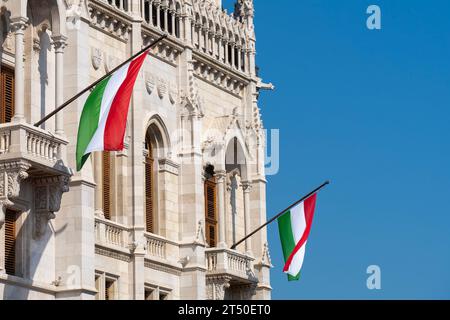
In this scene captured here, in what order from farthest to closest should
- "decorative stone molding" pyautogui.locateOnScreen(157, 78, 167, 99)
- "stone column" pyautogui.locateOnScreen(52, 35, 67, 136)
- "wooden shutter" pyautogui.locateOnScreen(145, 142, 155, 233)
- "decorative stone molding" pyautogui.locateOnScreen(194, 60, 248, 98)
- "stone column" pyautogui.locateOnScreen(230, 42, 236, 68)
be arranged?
1. "stone column" pyautogui.locateOnScreen(230, 42, 236, 68)
2. "decorative stone molding" pyautogui.locateOnScreen(194, 60, 248, 98)
3. "decorative stone molding" pyautogui.locateOnScreen(157, 78, 167, 99)
4. "wooden shutter" pyautogui.locateOnScreen(145, 142, 155, 233)
5. "stone column" pyautogui.locateOnScreen(52, 35, 67, 136)

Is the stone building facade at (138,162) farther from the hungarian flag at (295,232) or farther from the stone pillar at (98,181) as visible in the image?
the hungarian flag at (295,232)

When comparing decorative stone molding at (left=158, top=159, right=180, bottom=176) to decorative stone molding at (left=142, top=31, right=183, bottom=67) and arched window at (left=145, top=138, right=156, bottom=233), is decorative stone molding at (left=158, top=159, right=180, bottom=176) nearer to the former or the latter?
arched window at (left=145, top=138, right=156, bottom=233)

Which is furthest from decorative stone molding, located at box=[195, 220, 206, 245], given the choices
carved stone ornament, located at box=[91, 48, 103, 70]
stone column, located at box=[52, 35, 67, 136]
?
stone column, located at box=[52, 35, 67, 136]

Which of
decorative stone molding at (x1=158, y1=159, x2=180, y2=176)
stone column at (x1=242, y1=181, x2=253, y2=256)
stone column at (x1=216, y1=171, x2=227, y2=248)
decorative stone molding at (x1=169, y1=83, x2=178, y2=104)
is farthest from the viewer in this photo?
stone column at (x1=242, y1=181, x2=253, y2=256)

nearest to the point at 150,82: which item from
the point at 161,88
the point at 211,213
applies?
the point at 161,88

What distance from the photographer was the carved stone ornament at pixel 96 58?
5347 centimetres

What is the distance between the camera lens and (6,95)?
48.5m

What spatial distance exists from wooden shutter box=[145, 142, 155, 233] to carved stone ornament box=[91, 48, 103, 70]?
488 cm

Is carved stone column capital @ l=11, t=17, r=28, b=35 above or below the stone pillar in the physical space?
above

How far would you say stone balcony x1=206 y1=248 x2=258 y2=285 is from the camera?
59.1 m

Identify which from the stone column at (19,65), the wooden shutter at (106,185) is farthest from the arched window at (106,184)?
the stone column at (19,65)

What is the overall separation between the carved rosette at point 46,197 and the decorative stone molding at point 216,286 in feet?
41.1

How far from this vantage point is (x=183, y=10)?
59.6 meters
